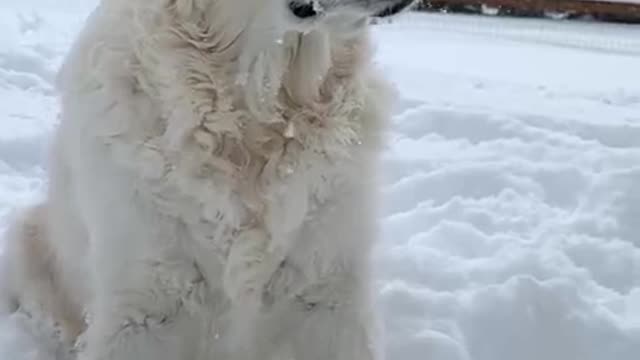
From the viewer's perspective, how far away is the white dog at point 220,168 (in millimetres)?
2715

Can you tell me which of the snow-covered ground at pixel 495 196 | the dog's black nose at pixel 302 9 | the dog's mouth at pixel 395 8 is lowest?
the snow-covered ground at pixel 495 196

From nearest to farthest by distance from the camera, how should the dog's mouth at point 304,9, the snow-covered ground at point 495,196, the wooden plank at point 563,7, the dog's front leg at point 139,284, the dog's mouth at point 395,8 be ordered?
the dog's mouth at point 395,8 → the dog's mouth at point 304,9 → the dog's front leg at point 139,284 → the snow-covered ground at point 495,196 → the wooden plank at point 563,7

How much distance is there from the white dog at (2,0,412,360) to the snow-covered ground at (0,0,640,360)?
34 centimetres

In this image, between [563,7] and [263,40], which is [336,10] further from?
[563,7]

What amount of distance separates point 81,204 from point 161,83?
42 cm

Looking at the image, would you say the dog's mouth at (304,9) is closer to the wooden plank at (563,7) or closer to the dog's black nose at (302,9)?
the dog's black nose at (302,9)

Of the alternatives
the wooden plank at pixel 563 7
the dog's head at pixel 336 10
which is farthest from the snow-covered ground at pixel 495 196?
the wooden plank at pixel 563 7

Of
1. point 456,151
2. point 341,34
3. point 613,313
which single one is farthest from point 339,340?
point 456,151

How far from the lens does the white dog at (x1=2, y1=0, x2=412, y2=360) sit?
2715mm

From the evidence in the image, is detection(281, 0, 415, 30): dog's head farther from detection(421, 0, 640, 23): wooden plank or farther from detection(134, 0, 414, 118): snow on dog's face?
detection(421, 0, 640, 23): wooden plank

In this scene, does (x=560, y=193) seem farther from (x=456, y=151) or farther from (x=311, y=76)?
(x=311, y=76)

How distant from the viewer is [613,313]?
361 centimetres

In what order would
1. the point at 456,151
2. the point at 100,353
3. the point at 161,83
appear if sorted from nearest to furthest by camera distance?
1. the point at 161,83
2. the point at 100,353
3. the point at 456,151

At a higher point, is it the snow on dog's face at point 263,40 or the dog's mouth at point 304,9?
the dog's mouth at point 304,9
